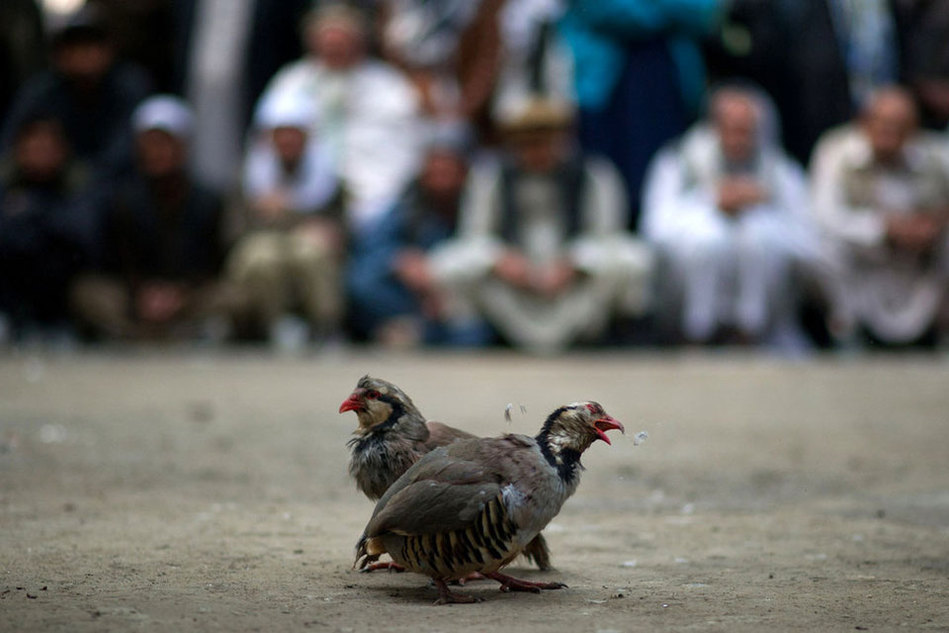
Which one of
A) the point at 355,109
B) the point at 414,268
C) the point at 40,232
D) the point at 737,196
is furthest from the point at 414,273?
the point at 40,232

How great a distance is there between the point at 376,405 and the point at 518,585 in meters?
0.58

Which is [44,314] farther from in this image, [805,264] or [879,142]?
[879,142]

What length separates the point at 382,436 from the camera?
3926 mm

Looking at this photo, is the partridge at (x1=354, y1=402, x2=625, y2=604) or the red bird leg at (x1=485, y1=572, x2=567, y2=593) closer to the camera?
the partridge at (x1=354, y1=402, x2=625, y2=604)

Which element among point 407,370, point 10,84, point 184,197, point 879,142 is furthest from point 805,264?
point 10,84

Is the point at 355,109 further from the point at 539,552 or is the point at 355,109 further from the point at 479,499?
the point at 479,499

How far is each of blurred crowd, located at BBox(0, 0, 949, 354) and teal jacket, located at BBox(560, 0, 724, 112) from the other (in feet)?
0.06

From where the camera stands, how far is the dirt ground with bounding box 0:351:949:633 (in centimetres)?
351

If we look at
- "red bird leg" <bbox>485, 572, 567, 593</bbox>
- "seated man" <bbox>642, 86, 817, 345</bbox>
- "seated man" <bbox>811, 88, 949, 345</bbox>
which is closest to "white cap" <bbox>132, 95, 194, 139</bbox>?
"seated man" <bbox>642, 86, 817, 345</bbox>

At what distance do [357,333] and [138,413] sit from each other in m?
4.01

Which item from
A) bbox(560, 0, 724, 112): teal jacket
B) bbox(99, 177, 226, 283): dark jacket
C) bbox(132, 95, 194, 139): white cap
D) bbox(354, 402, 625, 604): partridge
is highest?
bbox(560, 0, 724, 112): teal jacket

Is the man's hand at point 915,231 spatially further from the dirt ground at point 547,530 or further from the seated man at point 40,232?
the seated man at point 40,232

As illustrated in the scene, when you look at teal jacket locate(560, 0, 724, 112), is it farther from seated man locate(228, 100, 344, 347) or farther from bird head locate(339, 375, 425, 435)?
bird head locate(339, 375, 425, 435)

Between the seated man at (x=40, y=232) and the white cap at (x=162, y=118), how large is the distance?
0.58 meters
